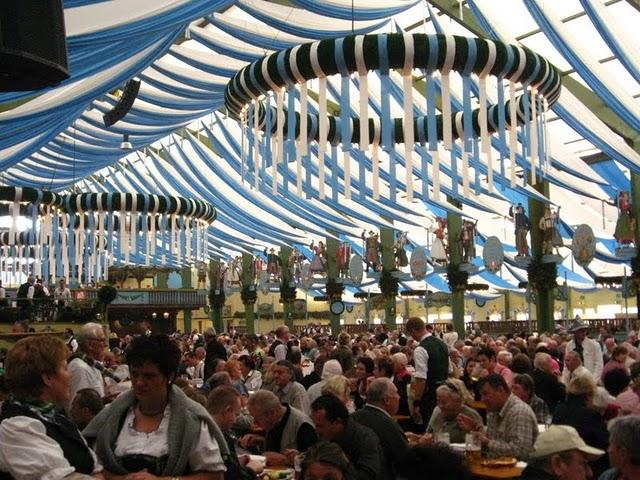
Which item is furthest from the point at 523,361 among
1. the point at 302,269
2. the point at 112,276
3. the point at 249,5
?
the point at 112,276

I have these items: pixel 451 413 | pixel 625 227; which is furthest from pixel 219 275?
pixel 451 413

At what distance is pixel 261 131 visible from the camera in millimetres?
6887

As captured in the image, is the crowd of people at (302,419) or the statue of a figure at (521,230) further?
the statue of a figure at (521,230)

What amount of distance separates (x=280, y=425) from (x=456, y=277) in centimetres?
Result: 1380

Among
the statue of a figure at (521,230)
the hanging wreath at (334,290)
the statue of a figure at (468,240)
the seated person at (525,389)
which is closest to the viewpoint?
the seated person at (525,389)

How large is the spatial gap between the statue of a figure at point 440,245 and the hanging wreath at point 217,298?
491 inches

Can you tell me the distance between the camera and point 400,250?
19594 millimetres

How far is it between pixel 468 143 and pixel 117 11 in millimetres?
3169

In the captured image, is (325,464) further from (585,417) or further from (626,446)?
(585,417)

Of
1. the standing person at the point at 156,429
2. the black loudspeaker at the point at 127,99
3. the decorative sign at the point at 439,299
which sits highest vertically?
the black loudspeaker at the point at 127,99

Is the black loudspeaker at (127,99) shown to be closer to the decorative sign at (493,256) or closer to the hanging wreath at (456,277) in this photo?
the decorative sign at (493,256)

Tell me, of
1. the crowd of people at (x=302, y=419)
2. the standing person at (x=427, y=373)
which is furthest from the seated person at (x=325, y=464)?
the standing person at (x=427, y=373)

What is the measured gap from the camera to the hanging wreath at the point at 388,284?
19562 millimetres

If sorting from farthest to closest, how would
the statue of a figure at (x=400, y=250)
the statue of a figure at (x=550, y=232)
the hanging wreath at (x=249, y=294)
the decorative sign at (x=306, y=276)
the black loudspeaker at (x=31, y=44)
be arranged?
1. the hanging wreath at (x=249, y=294)
2. the decorative sign at (x=306, y=276)
3. the statue of a figure at (x=400, y=250)
4. the statue of a figure at (x=550, y=232)
5. the black loudspeaker at (x=31, y=44)
